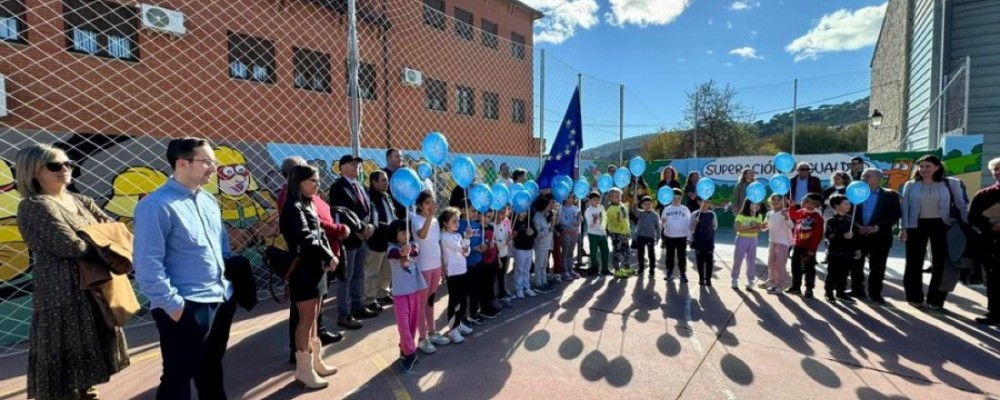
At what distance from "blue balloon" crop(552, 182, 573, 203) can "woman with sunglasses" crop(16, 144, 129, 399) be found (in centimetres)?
463

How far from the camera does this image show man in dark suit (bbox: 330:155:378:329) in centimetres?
405

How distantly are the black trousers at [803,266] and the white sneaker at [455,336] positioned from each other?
14.0 ft

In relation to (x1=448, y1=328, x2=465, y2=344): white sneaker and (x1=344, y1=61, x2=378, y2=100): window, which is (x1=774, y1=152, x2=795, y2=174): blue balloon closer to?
(x1=448, y1=328, x2=465, y2=344): white sneaker

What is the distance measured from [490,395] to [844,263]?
461 centimetres

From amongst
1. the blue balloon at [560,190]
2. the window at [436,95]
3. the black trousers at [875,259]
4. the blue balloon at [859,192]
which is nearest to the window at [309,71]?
the window at [436,95]

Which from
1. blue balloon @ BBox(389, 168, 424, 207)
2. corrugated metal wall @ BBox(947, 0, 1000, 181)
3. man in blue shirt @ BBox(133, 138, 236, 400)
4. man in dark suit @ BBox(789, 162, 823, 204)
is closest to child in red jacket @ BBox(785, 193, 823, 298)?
man in dark suit @ BBox(789, 162, 823, 204)

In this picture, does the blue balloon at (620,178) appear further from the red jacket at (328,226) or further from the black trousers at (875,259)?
the red jacket at (328,226)

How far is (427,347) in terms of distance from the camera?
3572 mm

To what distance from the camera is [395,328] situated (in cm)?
416

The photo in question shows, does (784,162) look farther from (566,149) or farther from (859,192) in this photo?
(566,149)

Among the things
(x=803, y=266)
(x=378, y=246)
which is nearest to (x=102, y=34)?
(x=378, y=246)

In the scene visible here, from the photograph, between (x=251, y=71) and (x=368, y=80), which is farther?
(x=368, y=80)

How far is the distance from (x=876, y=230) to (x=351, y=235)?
5683 millimetres

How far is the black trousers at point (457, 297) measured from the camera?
3.88 metres
